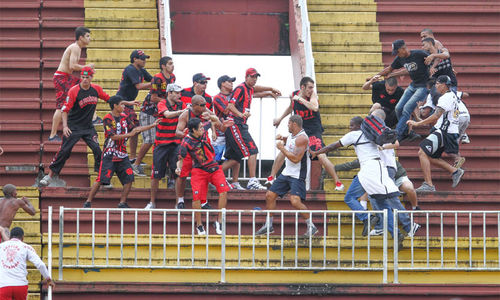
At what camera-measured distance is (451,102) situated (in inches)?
581

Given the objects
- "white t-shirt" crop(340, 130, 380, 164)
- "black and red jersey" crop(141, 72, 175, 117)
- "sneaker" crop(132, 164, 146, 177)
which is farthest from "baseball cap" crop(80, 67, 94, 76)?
"white t-shirt" crop(340, 130, 380, 164)

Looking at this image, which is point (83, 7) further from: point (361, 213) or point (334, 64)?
point (361, 213)

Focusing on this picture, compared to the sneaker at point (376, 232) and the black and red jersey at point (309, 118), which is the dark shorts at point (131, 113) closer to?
the black and red jersey at point (309, 118)

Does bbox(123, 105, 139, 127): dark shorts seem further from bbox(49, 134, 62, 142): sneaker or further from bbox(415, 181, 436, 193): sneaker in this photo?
bbox(415, 181, 436, 193): sneaker

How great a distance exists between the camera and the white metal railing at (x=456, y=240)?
13070 mm

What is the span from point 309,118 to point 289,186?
1.53 metres

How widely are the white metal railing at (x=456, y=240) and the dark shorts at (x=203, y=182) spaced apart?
7.49 ft

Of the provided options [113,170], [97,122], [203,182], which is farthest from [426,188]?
[97,122]

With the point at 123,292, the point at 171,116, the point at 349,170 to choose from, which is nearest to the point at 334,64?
the point at 349,170

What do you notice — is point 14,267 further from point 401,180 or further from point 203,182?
point 401,180

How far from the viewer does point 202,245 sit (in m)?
13.3

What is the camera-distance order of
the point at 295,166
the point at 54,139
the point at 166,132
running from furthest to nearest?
the point at 54,139 → the point at 166,132 → the point at 295,166

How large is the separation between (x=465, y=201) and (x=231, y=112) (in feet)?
11.4

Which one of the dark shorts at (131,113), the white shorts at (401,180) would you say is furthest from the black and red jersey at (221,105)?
the white shorts at (401,180)
